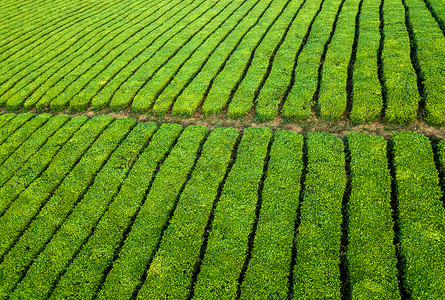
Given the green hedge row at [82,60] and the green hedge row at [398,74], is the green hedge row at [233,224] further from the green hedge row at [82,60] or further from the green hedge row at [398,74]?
the green hedge row at [82,60]

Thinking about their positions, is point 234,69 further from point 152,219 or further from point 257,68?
point 152,219

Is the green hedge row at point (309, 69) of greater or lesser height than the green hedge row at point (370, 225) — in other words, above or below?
above

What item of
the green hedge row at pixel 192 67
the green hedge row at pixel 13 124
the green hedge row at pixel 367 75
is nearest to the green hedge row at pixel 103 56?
the green hedge row at pixel 13 124

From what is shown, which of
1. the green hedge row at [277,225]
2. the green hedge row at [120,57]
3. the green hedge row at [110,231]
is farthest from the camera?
the green hedge row at [120,57]

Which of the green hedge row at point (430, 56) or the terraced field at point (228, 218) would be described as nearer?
the terraced field at point (228, 218)

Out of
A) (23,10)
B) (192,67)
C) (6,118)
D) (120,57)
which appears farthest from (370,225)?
(23,10)

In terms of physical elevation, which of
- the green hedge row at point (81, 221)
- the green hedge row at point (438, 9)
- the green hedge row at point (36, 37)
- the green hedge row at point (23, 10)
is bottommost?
the green hedge row at point (81, 221)

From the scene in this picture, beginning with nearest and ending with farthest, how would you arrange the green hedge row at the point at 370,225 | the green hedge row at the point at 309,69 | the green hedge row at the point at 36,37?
1. the green hedge row at the point at 370,225
2. the green hedge row at the point at 309,69
3. the green hedge row at the point at 36,37

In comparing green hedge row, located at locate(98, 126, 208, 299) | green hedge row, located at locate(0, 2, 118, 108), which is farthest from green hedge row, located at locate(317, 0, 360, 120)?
green hedge row, located at locate(0, 2, 118, 108)

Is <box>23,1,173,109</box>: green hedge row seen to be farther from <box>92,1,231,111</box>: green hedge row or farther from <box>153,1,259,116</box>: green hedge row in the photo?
<box>153,1,259,116</box>: green hedge row
